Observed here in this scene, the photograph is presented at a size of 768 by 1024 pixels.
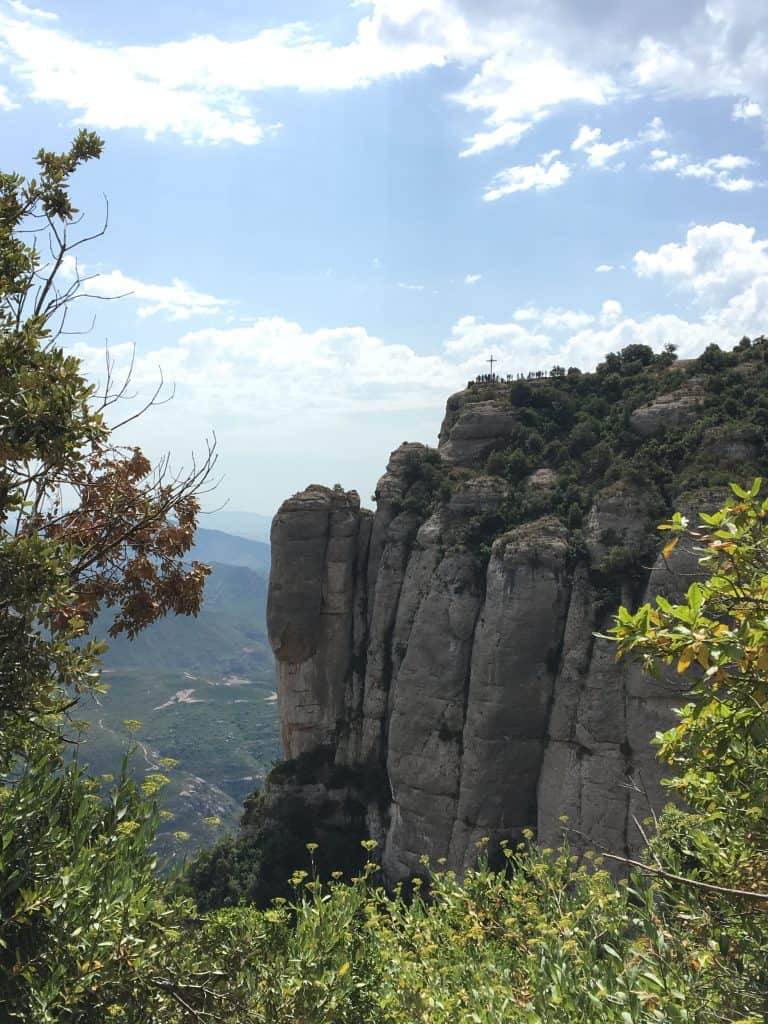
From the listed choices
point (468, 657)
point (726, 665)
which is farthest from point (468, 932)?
point (468, 657)

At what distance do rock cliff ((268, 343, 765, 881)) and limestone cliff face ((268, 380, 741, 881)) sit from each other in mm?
91

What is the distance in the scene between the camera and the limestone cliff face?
99.0 feet

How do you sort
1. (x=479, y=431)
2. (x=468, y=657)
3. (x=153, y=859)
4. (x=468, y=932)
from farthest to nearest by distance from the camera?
(x=479, y=431) → (x=468, y=657) → (x=468, y=932) → (x=153, y=859)

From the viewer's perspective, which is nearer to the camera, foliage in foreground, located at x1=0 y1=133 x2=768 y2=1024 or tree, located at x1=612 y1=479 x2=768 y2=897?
tree, located at x1=612 y1=479 x2=768 y2=897

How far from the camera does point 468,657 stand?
34969 millimetres

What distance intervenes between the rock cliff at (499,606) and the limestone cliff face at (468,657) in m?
0.09

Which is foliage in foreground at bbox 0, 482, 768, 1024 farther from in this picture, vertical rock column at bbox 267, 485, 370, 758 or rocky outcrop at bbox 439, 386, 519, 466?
rocky outcrop at bbox 439, 386, 519, 466

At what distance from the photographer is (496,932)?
42.7ft

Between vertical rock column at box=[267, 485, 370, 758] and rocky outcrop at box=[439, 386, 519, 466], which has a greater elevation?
rocky outcrop at box=[439, 386, 519, 466]

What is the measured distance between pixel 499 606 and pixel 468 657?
10.9ft

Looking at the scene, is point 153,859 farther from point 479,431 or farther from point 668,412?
point 479,431

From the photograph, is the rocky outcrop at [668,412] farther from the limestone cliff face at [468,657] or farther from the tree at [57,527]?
the tree at [57,527]

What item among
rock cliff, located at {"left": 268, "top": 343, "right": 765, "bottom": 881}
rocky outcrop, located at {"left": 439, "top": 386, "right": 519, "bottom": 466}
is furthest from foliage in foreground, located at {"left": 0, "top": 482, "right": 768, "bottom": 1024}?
rocky outcrop, located at {"left": 439, "top": 386, "right": 519, "bottom": 466}

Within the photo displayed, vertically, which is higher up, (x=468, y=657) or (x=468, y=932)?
(x=468, y=657)
